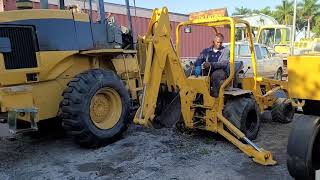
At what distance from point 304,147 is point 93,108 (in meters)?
3.45

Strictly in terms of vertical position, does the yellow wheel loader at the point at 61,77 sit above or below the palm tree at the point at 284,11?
below

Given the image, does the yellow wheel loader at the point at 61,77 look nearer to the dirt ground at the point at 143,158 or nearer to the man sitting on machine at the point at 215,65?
the dirt ground at the point at 143,158

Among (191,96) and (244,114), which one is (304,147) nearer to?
(244,114)

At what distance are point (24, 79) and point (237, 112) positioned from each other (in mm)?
3116

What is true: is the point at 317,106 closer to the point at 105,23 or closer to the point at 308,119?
the point at 308,119

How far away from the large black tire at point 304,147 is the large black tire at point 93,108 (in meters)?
3.06

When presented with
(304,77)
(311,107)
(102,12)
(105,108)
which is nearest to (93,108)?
(105,108)

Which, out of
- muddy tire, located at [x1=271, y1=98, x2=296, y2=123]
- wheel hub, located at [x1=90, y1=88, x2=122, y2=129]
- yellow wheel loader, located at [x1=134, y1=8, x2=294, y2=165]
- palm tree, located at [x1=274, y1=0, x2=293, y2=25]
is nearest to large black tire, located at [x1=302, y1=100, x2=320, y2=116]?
yellow wheel loader, located at [x1=134, y1=8, x2=294, y2=165]

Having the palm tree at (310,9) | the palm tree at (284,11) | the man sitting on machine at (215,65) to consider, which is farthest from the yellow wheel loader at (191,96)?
the palm tree at (310,9)

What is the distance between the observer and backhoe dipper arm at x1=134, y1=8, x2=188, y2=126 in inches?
230

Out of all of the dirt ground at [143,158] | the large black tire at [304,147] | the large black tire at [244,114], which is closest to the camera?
the large black tire at [304,147]

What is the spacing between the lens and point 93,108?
6.20m

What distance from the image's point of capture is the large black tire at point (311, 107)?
363 cm

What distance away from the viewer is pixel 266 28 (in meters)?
18.7
